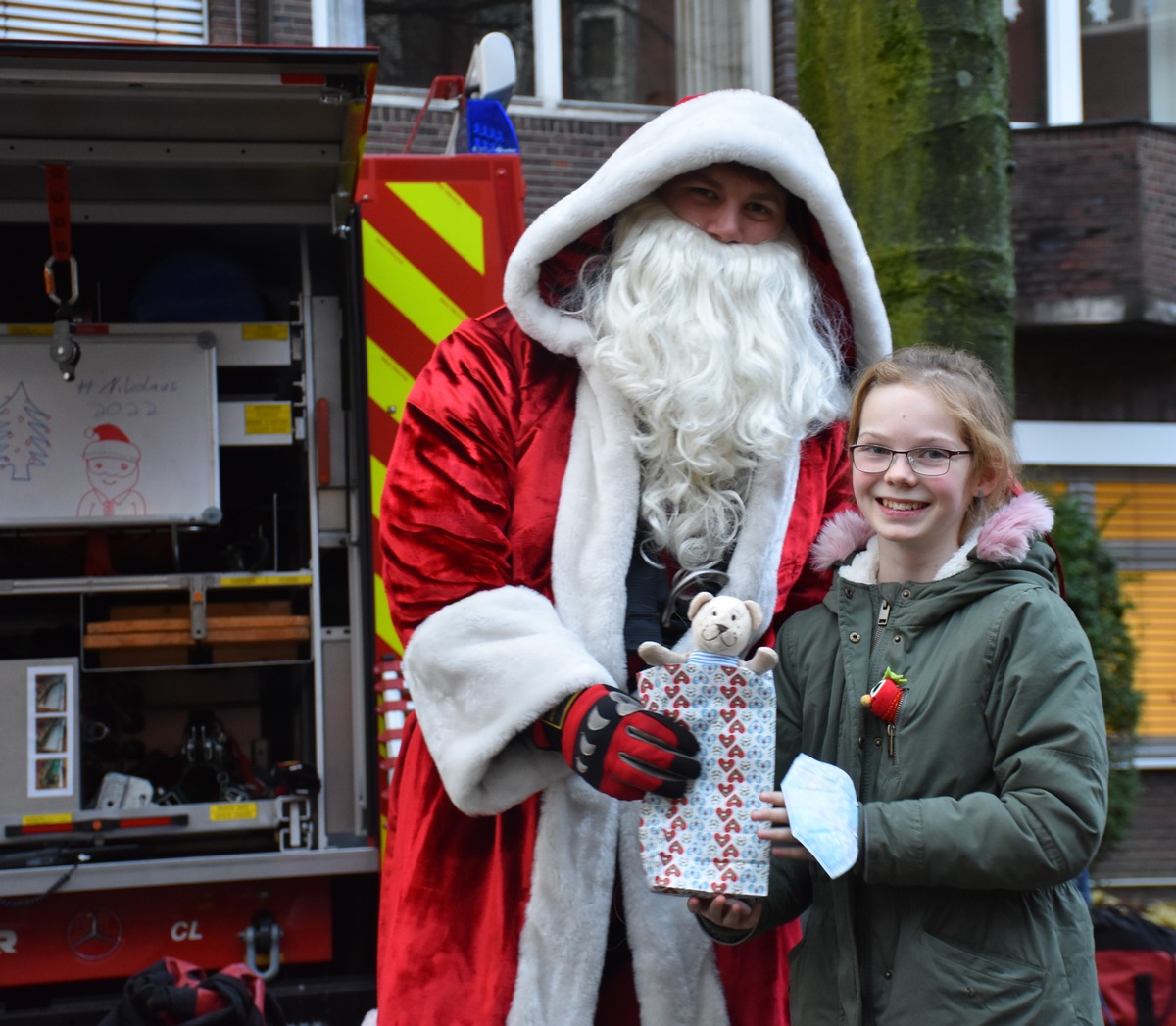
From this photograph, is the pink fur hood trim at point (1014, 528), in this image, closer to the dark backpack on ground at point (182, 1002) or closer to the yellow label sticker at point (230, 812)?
the dark backpack on ground at point (182, 1002)

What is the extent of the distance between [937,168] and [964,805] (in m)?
2.39

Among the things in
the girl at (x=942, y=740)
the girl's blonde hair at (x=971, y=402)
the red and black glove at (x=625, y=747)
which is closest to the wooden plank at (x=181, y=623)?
the red and black glove at (x=625, y=747)

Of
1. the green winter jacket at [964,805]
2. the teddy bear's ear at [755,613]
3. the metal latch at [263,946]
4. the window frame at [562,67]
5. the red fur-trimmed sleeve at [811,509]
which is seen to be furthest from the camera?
the window frame at [562,67]

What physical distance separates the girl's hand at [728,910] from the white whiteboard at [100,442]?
2.33 m

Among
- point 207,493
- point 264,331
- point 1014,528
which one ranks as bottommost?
point 1014,528

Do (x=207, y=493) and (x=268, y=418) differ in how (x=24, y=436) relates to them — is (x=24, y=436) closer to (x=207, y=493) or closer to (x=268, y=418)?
(x=207, y=493)

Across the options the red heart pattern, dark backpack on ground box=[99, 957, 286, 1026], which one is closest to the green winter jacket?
the red heart pattern

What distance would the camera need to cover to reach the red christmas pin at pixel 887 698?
210cm

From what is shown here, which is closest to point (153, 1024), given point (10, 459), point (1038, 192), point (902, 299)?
point (10, 459)

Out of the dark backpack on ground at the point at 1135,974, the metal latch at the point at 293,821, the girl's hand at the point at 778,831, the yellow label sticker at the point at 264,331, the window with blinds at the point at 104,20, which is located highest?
the window with blinds at the point at 104,20

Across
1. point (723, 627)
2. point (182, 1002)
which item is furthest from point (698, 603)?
point (182, 1002)

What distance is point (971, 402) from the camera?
2.19 meters

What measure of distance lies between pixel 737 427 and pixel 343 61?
1511mm

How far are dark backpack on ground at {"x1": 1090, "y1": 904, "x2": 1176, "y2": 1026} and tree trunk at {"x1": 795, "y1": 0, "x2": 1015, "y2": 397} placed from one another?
1.45m
